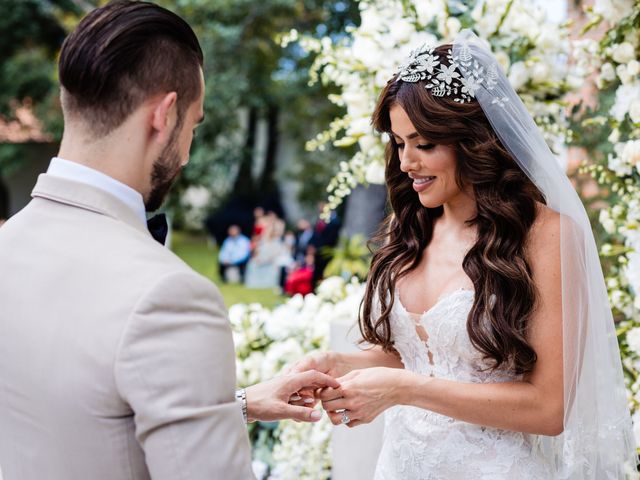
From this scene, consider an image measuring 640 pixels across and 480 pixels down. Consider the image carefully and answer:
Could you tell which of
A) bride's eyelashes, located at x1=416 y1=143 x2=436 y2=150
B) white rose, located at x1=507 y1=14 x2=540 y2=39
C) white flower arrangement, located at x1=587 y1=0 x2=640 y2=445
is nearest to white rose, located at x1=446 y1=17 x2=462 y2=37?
white rose, located at x1=507 y1=14 x2=540 y2=39

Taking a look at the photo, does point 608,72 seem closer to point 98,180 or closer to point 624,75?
point 624,75

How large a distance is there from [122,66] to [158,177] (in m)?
0.22

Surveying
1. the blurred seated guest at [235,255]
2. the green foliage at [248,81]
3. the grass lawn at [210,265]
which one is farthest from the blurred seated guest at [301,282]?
the blurred seated guest at [235,255]

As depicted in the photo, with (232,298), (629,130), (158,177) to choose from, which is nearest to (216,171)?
(232,298)

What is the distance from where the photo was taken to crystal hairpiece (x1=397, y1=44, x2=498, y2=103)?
100 inches

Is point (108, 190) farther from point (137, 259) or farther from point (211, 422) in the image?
point (211, 422)

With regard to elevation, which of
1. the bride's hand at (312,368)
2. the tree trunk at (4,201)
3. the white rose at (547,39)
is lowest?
the tree trunk at (4,201)

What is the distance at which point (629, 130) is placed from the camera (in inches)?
122

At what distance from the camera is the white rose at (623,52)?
9.93 feet

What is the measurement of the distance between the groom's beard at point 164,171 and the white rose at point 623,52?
2.20m

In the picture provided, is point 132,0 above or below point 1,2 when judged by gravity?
above

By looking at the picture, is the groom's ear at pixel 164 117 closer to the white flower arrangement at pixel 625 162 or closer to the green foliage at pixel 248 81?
the white flower arrangement at pixel 625 162

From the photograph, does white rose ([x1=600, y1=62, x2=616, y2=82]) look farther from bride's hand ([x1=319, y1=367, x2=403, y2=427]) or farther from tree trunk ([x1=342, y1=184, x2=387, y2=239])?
tree trunk ([x1=342, y1=184, x2=387, y2=239])

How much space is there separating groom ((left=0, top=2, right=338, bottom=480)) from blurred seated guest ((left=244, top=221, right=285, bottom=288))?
14.5m
